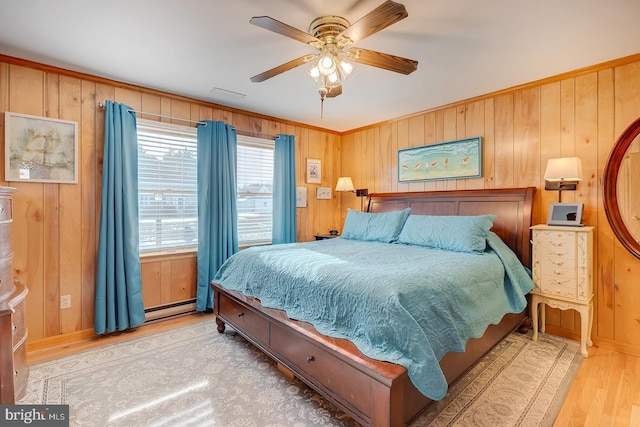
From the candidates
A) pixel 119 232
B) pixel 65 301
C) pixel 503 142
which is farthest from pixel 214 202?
pixel 503 142

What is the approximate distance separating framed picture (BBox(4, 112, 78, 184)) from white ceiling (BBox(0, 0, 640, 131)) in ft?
1.69

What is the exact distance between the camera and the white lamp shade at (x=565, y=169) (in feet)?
8.27

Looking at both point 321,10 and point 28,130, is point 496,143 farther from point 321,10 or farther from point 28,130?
point 28,130

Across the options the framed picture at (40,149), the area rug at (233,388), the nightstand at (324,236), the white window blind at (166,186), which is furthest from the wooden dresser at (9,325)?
the nightstand at (324,236)

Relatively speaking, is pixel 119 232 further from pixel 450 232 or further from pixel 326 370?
pixel 450 232

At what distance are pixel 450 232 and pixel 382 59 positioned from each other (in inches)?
65.4

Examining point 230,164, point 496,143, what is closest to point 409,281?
point 496,143

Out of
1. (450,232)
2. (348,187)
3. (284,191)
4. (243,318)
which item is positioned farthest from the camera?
(348,187)

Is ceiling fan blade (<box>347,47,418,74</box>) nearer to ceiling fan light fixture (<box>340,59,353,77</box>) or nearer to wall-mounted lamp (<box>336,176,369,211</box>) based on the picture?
ceiling fan light fixture (<box>340,59,353,77</box>)

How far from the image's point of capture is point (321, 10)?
1867 mm

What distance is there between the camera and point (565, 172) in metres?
2.54

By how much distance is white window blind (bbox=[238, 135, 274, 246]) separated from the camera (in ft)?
12.8

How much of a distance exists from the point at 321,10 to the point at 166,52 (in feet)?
4.36

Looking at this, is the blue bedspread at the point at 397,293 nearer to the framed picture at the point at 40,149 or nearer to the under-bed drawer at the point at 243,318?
the under-bed drawer at the point at 243,318
